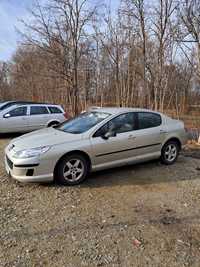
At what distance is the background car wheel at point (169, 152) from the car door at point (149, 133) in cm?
21

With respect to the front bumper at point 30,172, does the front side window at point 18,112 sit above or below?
above

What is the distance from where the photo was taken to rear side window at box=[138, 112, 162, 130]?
5587mm

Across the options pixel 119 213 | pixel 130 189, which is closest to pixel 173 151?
pixel 130 189

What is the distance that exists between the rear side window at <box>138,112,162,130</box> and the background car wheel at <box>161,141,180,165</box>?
0.57 metres

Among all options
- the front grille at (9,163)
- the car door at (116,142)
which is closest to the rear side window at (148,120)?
the car door at (116,142)

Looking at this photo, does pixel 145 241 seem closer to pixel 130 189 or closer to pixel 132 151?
pixel 130 189

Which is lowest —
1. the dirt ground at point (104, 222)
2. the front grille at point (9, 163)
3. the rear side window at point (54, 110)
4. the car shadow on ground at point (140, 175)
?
the car shadow on ground at point (140, 175)

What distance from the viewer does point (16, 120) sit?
1023 centimetres

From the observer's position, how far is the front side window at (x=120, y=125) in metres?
5.03

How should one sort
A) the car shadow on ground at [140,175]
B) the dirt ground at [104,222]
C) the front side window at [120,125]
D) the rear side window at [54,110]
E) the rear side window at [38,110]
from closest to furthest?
1. the dirt ground at [104,222]
2. the car shadow on ground at [140,175]
3. the front side window at [120,125]
4. the rear side window at [38,110]
5. the rear side window at [54,110]

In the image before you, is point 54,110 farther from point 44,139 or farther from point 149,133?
point 44,139

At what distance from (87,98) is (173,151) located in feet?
44.8

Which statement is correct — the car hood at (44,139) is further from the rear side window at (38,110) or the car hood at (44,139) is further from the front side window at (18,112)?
the rear side window at (38,110)

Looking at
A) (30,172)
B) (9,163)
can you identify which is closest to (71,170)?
(30,172)
